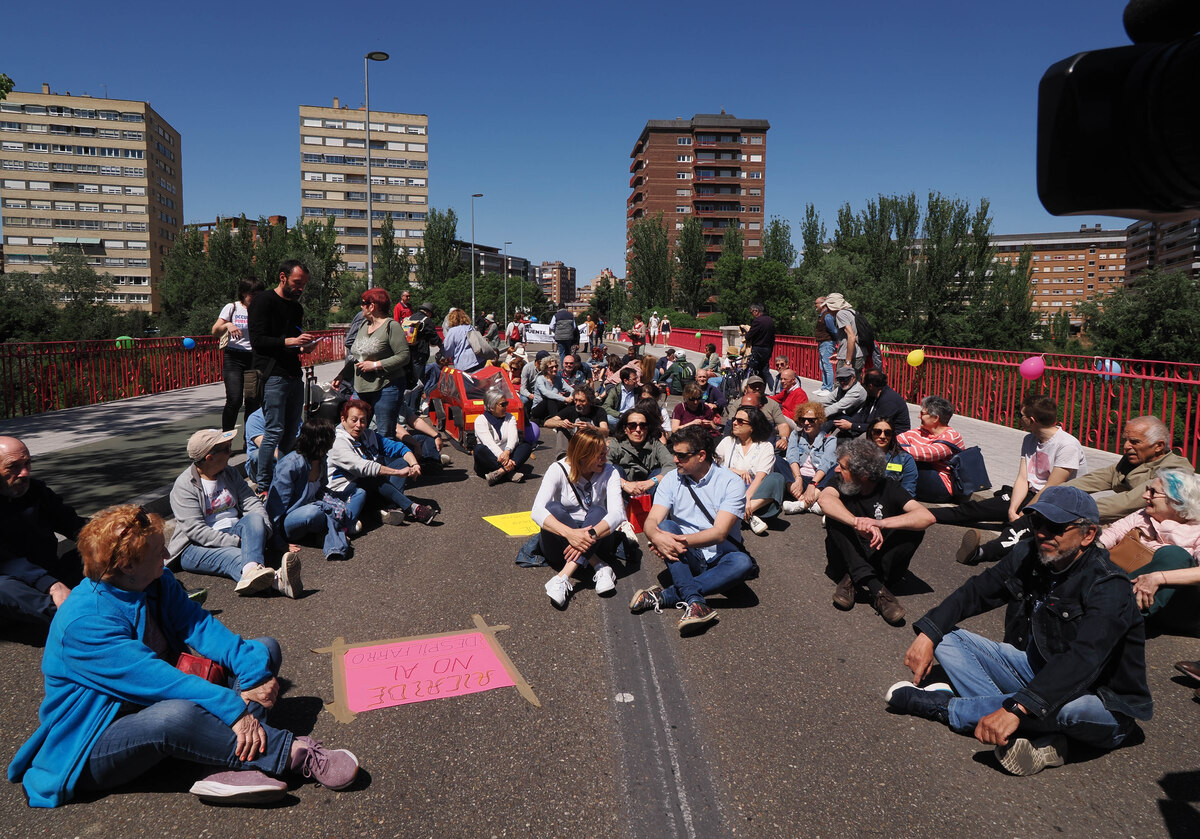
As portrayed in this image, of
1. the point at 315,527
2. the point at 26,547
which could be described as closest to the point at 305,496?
the point at 315,527

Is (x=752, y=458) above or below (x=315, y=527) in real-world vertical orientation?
above

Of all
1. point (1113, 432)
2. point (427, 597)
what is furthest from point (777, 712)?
point (1113, 432)

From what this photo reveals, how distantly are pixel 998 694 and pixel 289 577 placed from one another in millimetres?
4255

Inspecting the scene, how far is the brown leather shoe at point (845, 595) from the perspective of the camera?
214 inches

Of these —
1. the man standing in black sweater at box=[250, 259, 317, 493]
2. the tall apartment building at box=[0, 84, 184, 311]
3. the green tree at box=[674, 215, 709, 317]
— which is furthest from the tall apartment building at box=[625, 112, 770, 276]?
the man standing in black sweater at box=[250, 259, 317, 493]

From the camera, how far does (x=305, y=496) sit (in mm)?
6523

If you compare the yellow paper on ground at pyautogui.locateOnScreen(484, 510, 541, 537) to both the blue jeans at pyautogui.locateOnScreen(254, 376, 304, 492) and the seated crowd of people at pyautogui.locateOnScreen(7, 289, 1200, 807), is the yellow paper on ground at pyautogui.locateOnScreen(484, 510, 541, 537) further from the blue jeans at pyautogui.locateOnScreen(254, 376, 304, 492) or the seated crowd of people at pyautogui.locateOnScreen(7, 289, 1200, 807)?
the blue jeans at pyautogui.locateOnScreen(254, 376, 304, 492)

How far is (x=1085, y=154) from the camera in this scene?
1.55 m

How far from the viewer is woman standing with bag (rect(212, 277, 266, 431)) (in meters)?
8.32

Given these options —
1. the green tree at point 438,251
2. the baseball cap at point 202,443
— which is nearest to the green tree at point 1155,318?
the baseball cap at point 202,443

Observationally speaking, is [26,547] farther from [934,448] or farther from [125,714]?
[934,448]

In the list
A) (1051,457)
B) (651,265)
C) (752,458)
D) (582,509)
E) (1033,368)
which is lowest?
(582,509)

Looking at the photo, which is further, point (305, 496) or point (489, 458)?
point (489, 458)

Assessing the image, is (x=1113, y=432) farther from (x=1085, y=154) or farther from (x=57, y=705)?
(x=57, y=705)
